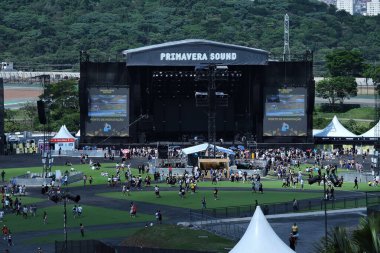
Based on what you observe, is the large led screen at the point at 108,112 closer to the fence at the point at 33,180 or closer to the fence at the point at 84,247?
the fence at the point at 33,180

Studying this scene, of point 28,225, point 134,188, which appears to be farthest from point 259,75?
point 28,225

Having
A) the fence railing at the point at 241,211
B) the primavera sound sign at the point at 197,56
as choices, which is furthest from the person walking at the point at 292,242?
the primavera sound sign at the point at 197,56

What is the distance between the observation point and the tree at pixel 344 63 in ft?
518

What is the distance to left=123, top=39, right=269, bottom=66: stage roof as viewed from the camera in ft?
316

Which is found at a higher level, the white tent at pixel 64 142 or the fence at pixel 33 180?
the white tent at pixel 64 142

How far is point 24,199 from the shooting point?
66.4 metres

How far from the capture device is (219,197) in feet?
212

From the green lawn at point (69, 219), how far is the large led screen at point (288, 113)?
37.2 m

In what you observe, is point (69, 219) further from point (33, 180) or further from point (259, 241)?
point (259, 241)

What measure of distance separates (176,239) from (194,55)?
5052 cm

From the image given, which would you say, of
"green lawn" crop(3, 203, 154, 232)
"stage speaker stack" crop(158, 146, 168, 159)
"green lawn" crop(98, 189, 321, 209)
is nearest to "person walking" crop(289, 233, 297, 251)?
"green lawn" crop(3, 203, 154, 232)

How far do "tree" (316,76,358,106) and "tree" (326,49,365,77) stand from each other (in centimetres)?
1352

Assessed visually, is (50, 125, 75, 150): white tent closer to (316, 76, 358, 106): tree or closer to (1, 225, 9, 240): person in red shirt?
(1, 225, 9, 240): person in red shirt

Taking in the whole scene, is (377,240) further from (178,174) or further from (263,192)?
(178,174)
